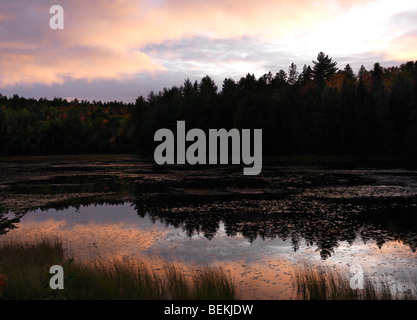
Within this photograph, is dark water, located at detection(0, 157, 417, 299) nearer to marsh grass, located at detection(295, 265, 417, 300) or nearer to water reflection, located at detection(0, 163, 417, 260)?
water reflection, located at detection(0, 163, 417, 260)

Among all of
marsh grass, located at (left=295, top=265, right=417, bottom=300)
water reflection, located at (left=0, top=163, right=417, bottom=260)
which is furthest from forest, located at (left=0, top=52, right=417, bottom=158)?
marsh grass, located at (left=295, top=265, right=417, bottom=300)

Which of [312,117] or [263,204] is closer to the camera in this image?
[263,204]

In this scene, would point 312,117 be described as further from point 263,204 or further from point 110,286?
point 110,286

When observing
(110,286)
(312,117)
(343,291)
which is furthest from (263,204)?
(312,117)

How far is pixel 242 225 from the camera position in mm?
23766

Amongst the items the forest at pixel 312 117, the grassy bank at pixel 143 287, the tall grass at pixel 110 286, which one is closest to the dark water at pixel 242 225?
the grassy bank at pixel 143 287

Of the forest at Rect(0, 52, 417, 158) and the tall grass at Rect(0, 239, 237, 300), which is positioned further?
the forest at Rect(0, 52, 417, 158)

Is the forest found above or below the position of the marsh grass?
above

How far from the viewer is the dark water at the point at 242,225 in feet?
53.3

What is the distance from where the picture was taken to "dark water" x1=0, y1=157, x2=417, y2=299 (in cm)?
1625

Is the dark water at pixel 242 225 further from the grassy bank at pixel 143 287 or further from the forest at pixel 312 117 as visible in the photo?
the forest at pixel 312 117

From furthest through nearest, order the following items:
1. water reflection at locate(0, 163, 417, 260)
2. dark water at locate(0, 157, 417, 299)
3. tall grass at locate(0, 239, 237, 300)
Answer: water reflection at locate(0, 163, 417, 260) → dark water at locate(0, 157, 417, 299) → tall grass at locate(0, 239, 237, 300)
